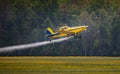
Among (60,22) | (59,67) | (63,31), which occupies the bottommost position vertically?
(59,67)

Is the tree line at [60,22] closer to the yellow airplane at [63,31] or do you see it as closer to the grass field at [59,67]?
the yellow airplane at [63,31]

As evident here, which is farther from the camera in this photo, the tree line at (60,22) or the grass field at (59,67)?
the tree line at (60,22)

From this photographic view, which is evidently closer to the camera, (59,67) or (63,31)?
(59,67)

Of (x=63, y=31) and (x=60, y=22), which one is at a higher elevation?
(x=60, y=22)

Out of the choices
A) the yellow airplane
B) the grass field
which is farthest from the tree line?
the grass field

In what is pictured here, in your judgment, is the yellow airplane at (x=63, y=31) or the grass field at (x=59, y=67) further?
the yellow airplane at (x=63, y=31)

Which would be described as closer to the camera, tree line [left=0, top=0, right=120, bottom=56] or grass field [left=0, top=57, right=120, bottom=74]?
grass field [left=0, top=57, right=120, bottom=74]

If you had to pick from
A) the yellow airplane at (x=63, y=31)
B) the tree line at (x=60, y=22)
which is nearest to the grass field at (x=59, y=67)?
the tree line at (x=60, y=22)

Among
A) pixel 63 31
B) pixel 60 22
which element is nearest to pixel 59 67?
pixel 63 31

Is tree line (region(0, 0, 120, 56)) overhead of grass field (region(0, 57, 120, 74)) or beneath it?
overhead

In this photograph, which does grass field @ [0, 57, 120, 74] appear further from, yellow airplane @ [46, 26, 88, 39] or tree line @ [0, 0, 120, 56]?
yellow airplane @ [46, 26, 88, 39]

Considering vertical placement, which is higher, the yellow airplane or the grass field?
the yellow airplane

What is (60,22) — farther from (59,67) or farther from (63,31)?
(59,67)

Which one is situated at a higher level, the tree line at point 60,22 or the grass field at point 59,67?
the tree line at point 60,22
